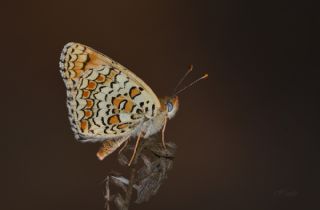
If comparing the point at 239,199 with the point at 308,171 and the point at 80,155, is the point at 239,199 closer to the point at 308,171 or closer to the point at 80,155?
the point at 308,171

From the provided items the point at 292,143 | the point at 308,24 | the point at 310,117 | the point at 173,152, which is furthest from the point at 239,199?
the point at 173,152

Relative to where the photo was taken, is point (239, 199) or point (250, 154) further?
point (250, 154)

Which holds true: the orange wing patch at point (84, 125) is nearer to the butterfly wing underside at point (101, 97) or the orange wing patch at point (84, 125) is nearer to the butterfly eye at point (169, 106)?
the butterfly wing underside at point (101, 97)

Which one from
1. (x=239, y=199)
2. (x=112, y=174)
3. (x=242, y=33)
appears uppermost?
(x=242, y=33)

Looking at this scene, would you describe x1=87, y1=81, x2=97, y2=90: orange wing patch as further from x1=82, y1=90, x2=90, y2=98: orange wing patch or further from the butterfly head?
the butterfly head

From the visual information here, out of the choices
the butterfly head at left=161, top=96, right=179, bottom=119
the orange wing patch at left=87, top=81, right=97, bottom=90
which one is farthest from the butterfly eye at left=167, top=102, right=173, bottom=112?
the orange wing patch at left=87, top=81, right=97, bottom=90

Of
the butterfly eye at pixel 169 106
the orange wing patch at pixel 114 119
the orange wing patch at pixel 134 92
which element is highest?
the orange wing patch at pixel 134 92

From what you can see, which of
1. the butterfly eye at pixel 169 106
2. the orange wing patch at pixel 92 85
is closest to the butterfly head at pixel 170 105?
the butterfly eye at pixel 169 106

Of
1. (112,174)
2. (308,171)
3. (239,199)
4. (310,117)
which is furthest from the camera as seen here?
(310,117)
